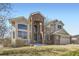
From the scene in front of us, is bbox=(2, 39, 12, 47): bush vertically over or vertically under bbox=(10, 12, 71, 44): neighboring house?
under

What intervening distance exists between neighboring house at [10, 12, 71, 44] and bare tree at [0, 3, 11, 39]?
0.07m

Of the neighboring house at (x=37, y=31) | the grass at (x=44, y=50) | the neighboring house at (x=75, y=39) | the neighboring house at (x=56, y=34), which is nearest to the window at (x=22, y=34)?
the neighboring house at (x=37, y=31)

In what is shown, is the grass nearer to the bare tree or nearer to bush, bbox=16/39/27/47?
bush, bbox=16/39/27/47

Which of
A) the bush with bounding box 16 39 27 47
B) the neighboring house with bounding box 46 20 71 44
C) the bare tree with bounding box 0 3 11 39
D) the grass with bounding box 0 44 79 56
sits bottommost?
the grass with bounding box 0 44 79 56

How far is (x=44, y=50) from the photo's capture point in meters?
2.86

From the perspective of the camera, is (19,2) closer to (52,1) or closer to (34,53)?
(52,1)

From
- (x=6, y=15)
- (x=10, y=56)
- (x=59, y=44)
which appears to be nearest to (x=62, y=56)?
(x=59, y=44)

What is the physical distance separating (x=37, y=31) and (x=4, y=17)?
37 cm

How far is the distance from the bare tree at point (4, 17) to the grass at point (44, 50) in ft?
0.59

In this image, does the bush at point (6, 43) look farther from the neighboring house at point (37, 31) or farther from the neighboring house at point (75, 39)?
the neighboring house at point (75, 39)

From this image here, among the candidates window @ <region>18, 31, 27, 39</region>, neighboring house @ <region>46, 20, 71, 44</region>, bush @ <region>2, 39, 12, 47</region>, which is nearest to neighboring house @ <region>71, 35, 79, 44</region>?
neighboring house @ <region>46, 20, 71, 44</region>

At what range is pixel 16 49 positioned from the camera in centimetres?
288

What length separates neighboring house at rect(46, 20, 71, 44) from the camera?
2.88 m

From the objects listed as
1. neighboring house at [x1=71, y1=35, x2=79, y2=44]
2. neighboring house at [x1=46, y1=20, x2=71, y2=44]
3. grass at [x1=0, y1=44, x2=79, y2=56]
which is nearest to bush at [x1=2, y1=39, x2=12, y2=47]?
grass at [x1=0, y1=44, x2=79, y2=56]
